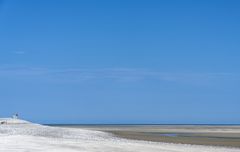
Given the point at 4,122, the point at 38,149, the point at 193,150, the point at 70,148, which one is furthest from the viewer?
the point at 4,122

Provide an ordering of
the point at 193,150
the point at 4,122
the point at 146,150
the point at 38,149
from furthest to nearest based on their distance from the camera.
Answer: the point at 4,122 < the point at 193,150 < the point at 146,150 < the point at 38,149

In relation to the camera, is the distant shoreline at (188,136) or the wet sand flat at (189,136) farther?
the wet sand flat at (189,136)

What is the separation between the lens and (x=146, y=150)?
94.1 ft

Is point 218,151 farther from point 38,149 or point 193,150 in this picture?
point 38,149

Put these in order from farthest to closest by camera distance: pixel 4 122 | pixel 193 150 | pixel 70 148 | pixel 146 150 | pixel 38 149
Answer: pixel 4 122
pixel 193 150
pixel 146 150
pixel 70 148
pixel 38 149

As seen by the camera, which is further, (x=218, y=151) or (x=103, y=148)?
(x=218, y=151)

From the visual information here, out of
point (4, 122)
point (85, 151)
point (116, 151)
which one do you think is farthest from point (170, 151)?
point (4, 122)

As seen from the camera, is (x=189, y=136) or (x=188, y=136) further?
(x=189, y=136)

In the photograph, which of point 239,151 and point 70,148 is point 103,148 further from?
point 239,151

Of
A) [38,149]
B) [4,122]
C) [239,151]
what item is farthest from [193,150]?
[4,122]

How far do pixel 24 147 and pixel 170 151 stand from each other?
8406mm

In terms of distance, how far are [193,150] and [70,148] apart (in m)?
8.18

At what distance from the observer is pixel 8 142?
1053 inches

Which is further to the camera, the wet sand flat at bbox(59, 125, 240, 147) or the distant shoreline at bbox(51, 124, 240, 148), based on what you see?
the wet sand flat at bbox(59, 125, 240, 147)
